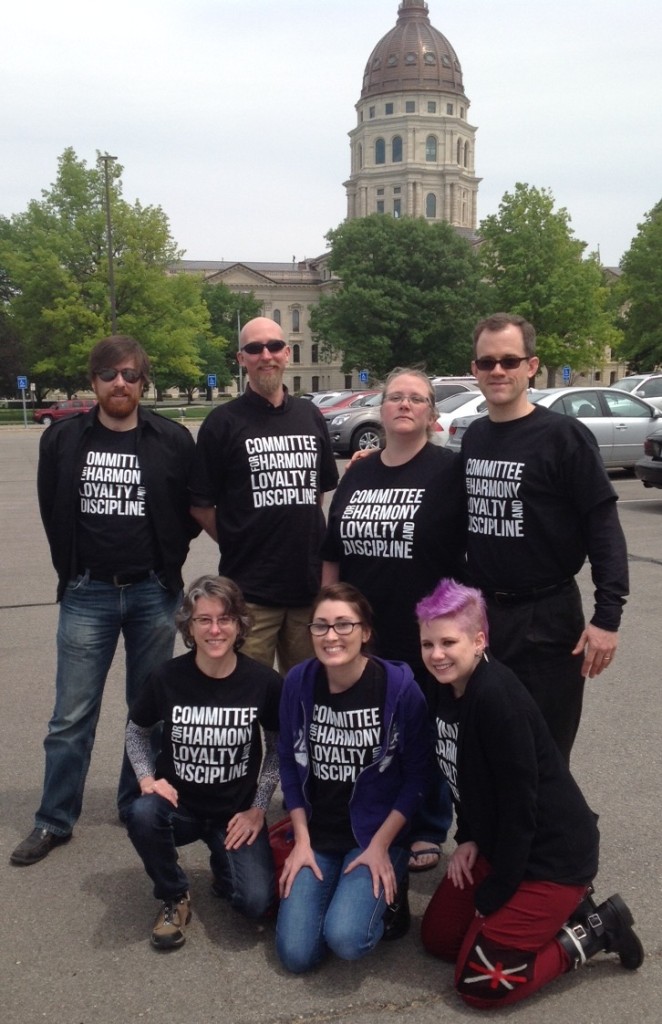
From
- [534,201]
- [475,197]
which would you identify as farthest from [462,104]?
[534,201]

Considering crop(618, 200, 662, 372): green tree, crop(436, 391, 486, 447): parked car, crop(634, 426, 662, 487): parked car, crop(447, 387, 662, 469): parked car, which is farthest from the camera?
crop(618, 200, 662, 372): green tree

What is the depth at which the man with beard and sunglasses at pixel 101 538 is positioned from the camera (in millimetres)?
3551

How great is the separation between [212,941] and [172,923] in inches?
5.7

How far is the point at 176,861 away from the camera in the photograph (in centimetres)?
310

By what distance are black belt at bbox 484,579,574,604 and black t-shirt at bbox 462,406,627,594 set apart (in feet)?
0.06

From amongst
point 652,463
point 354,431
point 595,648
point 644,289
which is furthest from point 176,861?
point 644,289

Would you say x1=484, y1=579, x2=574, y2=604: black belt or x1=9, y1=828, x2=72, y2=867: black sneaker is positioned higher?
x1=484, y1=579, x2=574, y2=604: black belt

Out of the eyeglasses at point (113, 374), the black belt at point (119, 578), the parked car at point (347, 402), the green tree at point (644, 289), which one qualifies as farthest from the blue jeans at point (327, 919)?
the green tree at point (644, 289)

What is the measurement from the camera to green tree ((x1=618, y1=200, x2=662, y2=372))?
50.0 m

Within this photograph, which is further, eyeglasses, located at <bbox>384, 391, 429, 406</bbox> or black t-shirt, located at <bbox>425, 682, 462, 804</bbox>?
eyeglasses, located at <bbox>384, 391, 429, 406</bbox>

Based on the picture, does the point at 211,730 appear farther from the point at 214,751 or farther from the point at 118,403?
the point at 118,403

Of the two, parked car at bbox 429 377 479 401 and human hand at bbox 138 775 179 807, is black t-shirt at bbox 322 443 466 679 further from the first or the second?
parked car at bbox 429 377 479 401

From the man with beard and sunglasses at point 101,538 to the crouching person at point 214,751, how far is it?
380 millimetres

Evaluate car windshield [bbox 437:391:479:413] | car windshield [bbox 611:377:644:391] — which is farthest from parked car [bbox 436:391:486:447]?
car windshield [bbox 611:377:644:391]
